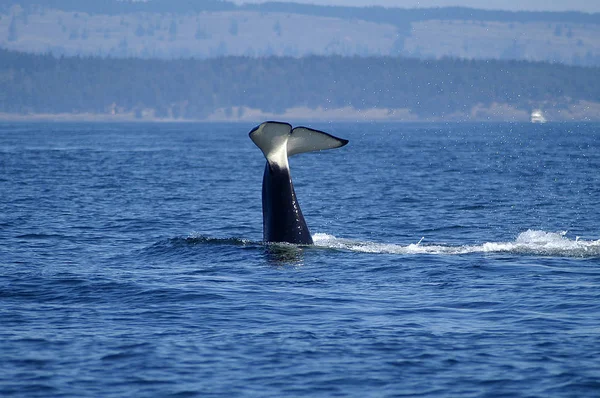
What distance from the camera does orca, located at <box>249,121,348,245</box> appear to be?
17.3 metres

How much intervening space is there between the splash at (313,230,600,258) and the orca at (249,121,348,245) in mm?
989

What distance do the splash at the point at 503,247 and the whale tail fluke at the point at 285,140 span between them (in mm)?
2328

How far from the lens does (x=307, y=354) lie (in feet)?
38.8

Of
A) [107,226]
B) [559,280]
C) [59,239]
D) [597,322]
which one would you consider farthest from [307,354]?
[107,226]

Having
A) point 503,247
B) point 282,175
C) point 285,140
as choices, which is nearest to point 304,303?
point 285,140

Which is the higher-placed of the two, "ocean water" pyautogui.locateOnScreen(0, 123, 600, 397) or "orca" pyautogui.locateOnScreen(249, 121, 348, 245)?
"orca" pyautogui.locateOnScreen(249, 121, 348, 245)

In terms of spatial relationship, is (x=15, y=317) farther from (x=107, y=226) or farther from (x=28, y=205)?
(x=28, y=205)

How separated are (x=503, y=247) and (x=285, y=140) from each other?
4.66 metres

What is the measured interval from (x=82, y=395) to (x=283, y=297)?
4.82 metres

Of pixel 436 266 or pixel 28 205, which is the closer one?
pixel 436 266

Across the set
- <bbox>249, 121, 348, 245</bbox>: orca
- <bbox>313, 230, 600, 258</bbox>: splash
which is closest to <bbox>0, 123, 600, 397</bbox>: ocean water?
<bbox>313, 230, 600, 258</bbox>: splash

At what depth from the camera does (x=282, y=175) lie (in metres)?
18.3

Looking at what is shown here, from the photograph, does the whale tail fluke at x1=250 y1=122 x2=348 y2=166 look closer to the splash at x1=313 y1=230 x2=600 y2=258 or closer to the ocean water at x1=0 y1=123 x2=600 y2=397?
the ocean water at x1=0 y1=123 x2=600 y2=397

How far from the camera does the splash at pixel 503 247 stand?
60.8 ft
